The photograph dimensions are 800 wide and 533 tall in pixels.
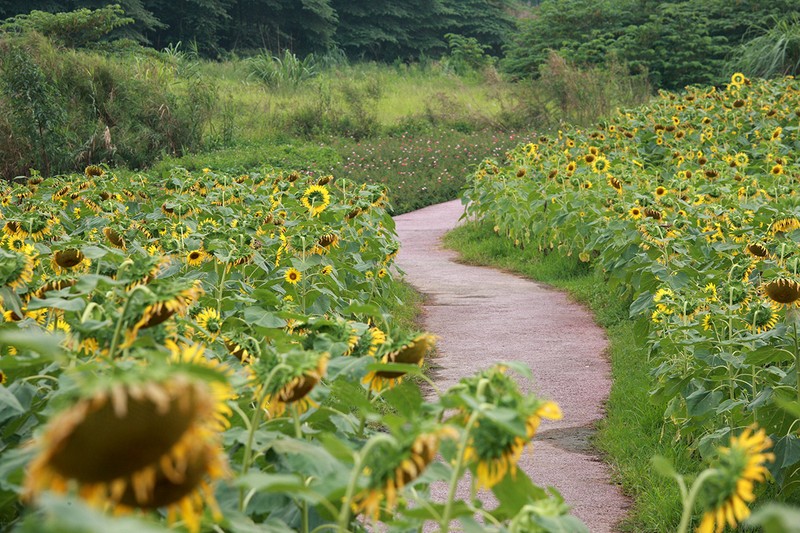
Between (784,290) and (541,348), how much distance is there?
3.18 m

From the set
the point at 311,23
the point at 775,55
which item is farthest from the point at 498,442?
the point at 311,23

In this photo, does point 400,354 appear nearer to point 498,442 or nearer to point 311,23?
point 498,442

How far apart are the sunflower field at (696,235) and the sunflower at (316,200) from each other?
167 cm

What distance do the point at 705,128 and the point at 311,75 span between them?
1564 centimetres

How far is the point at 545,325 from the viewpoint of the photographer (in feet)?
22.1

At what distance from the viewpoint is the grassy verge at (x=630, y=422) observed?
11.8 feet

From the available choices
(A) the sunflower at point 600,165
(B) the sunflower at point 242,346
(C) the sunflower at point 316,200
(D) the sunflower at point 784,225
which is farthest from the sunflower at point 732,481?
(A) the sunflower at point 600,165

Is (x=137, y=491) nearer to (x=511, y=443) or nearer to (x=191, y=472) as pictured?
(x=191, y=472)

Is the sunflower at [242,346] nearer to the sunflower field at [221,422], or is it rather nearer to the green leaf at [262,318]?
the sunflower field at [221,422]

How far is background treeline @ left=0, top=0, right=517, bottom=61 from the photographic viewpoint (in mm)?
31969

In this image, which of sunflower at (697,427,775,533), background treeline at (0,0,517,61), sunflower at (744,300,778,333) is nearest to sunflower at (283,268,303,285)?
sunflower at (744,300,778,333)

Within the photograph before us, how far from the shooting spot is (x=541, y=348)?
20.0 feet

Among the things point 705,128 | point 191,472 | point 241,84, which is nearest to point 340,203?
point 705,128

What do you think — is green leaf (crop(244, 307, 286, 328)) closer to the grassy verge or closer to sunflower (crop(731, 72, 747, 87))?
the grassy verge
